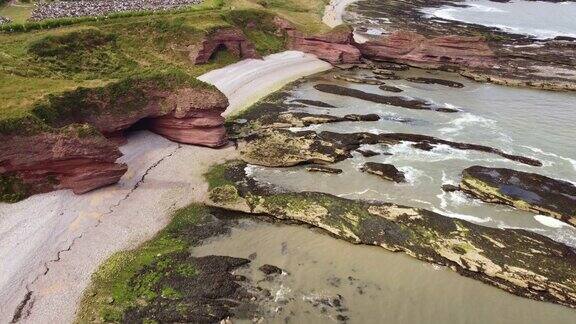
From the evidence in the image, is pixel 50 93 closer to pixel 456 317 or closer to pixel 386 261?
pixel 386 261

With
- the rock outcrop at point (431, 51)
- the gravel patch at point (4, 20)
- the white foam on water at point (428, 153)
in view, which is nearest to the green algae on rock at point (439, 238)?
the white foam on water at point (428, 153)

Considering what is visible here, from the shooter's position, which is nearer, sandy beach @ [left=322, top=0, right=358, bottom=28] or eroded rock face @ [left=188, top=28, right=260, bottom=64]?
eroded rock face @ [left=188, top=28, right=260, bottom=64]

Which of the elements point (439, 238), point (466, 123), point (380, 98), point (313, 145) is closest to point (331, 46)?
point (380, 98)

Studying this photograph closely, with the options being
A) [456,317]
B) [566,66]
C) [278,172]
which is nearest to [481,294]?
[456,317]

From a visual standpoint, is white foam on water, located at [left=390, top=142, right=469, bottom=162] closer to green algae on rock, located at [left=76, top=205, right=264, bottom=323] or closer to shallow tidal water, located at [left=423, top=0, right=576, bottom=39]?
green algae on rock, located at [left=76, top=205, right=264, bottom=323]

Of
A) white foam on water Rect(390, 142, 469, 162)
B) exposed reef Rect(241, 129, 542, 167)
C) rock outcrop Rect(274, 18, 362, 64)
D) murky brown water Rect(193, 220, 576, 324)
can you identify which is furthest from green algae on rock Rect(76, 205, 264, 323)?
rock outcrop Rect(274, 18, 362, 64)
